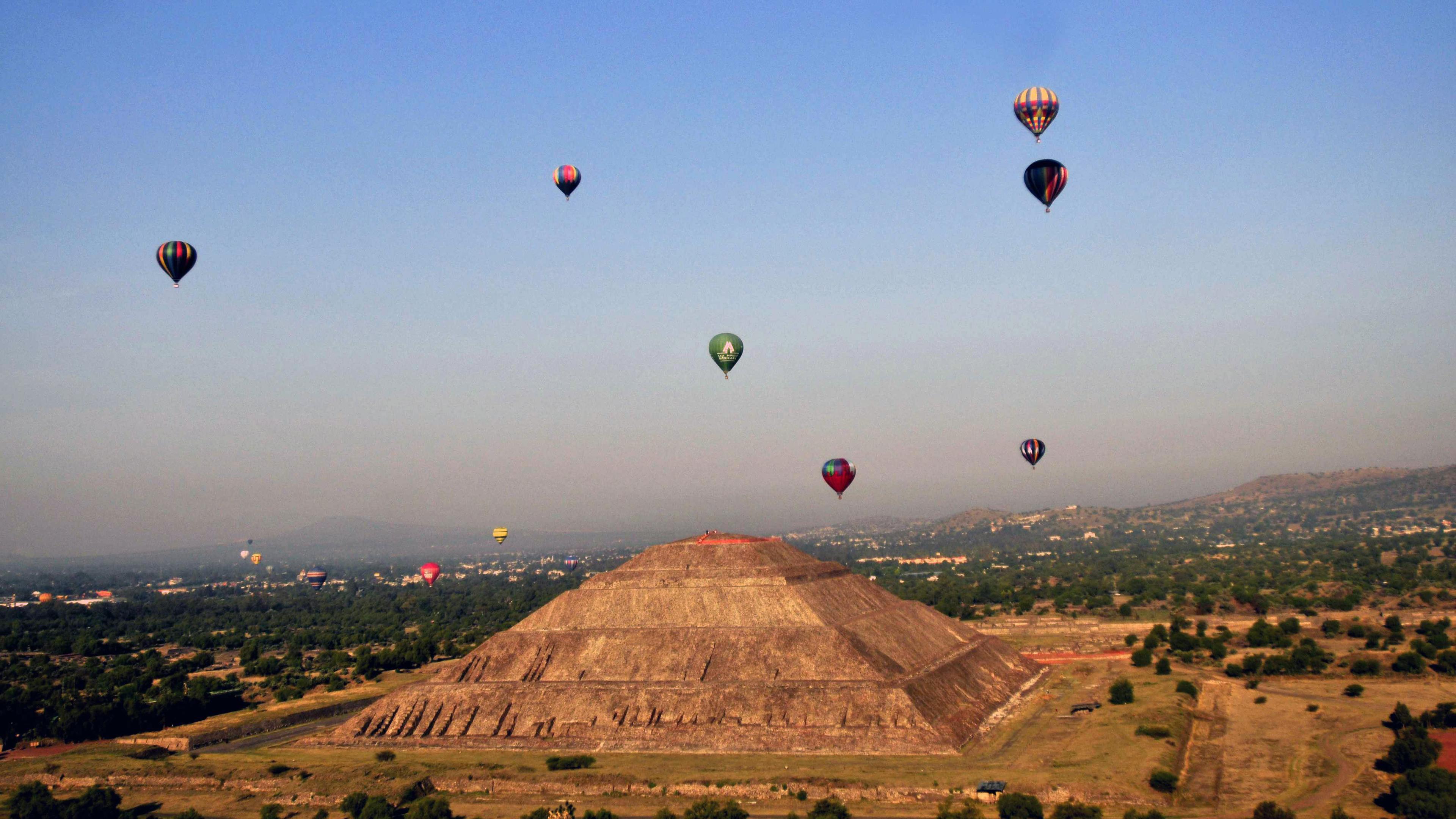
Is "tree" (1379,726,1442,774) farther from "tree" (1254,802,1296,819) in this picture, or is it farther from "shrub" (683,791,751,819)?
"shrub" (683,791,751,819)

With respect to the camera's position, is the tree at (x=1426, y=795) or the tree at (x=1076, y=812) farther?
the tree at (x=1076, y=812)

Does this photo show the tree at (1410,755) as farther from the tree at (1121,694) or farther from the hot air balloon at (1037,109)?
the hot air balloon at (1037,109)

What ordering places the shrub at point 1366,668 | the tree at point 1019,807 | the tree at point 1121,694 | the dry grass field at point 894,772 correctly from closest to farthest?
the tree at point 1019,807 → the dry grass field at point 894,772 → the tree at point 1121,694 → the shrub at point 1366,668

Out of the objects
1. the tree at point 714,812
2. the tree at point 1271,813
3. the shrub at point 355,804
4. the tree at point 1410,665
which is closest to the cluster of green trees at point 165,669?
the shrub at point 355,804

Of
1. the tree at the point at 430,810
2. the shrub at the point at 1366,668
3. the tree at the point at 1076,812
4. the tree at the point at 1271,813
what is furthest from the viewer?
the shrub at the point at 1366,668

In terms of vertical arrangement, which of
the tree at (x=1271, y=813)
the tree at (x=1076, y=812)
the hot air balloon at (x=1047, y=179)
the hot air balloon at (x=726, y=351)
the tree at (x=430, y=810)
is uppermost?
the hot air balloon at (x=1047, y=179)

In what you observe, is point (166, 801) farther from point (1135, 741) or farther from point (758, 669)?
point (1135, 741)

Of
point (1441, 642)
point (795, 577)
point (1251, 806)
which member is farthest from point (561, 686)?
point (1441, 642)
